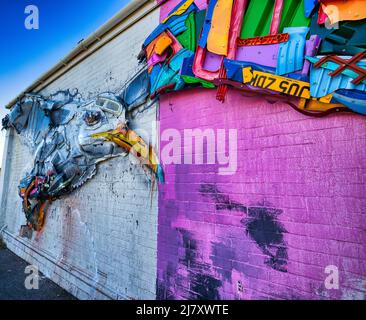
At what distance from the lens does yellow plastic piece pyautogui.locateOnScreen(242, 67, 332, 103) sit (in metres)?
2.03

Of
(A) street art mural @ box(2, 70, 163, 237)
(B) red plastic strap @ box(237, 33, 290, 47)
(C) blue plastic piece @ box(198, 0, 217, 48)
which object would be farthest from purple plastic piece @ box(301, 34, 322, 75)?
(A) street art mural @ box(2, 70, 163, 237)

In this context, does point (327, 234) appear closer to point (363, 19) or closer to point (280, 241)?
point (280, 241)

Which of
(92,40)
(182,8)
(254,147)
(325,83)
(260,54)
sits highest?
(92,40)

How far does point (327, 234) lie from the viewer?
1.94 m

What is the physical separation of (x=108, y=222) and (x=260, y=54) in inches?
131

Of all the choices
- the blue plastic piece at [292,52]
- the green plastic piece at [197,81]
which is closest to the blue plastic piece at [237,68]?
the blue plastic piece at [292,52]

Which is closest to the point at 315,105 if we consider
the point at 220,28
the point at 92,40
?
the point at 220,28

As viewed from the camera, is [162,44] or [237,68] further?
[162,44]

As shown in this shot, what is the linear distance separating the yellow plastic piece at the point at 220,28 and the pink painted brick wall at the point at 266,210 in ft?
1.58

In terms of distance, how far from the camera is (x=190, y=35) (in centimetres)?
305

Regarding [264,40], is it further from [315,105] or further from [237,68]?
[315,105]

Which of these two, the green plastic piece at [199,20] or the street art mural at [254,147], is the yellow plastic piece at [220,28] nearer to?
the street art mural at [254,147]

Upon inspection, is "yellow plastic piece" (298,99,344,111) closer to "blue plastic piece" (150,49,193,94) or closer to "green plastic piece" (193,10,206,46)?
"blue plastic piece" (150,49,193,94)
